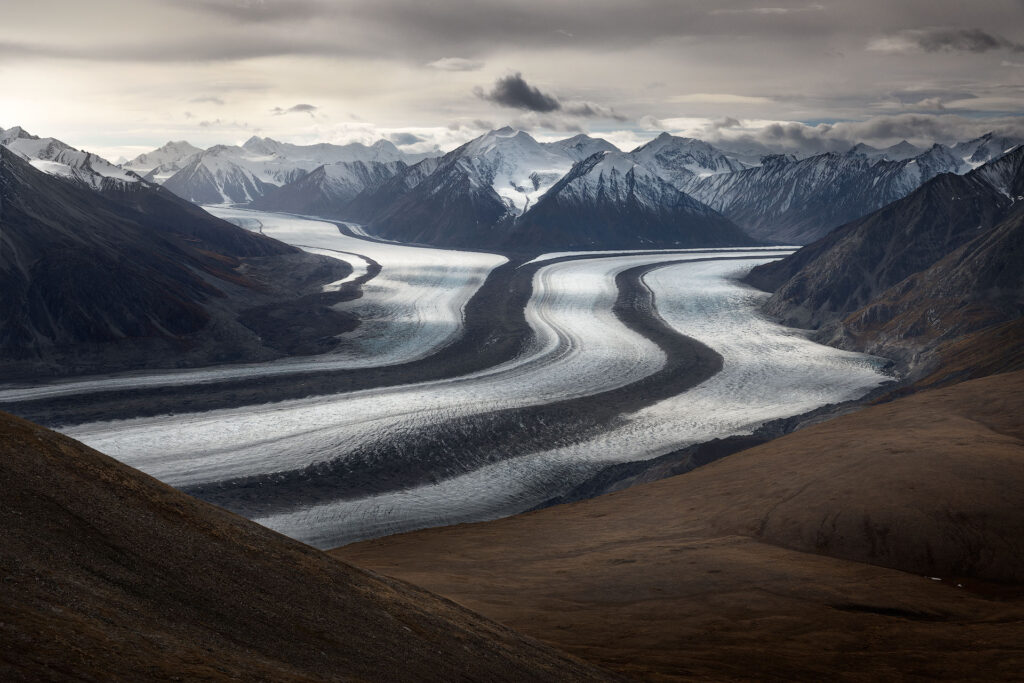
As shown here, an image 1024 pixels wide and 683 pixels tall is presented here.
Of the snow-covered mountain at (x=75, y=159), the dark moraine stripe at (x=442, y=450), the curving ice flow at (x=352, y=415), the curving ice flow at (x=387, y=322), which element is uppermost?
the snow-covered mountain at (x=75, y=159)

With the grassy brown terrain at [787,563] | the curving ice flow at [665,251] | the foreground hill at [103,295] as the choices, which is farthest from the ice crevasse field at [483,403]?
the curving ice flow at [665,251]

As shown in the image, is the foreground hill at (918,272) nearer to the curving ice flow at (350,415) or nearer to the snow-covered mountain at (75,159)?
the curving ice flow at (350,415)

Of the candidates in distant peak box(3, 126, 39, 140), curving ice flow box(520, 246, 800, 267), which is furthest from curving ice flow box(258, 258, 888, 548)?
distant peak box(3, 126, 39, 140)

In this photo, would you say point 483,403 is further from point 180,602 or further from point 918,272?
point 918,272

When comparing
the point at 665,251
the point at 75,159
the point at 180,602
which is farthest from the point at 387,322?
the point at 665,251

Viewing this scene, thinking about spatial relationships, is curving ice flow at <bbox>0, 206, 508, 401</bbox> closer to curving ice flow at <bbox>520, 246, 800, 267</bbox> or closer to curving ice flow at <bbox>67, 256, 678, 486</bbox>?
curving ice flow at <bbox>67, 256, 678, 486</bbox>

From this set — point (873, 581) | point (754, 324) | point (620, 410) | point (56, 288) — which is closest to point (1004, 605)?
point (873, 581)
